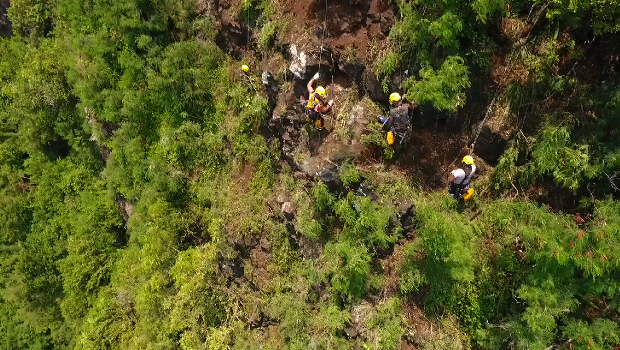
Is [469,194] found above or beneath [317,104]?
beneath

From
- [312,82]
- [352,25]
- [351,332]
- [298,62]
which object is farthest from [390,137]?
[351,332]

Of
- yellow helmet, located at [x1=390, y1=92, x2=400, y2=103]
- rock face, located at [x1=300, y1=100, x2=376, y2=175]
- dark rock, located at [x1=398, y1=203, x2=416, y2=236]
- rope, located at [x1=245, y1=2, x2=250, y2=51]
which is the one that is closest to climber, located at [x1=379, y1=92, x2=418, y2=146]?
yellow helmet, located at [x1=390, y1=92, x2=400, y2=103]

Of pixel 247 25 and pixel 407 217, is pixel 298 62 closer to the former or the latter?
pixel 247 25

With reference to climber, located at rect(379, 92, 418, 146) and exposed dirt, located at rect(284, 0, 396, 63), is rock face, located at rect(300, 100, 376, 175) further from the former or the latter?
exposed dirt, located at rect(284, 0, 396, 63)

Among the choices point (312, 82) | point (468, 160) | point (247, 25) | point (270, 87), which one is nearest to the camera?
point (468, 160)

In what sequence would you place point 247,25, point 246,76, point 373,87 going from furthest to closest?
point 246,76 → point 247,25 → point 373,87

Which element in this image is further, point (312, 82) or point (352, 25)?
point (312, 82)

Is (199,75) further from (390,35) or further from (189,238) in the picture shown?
(390,35)

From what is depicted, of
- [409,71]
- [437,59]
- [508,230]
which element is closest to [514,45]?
[437,59]
